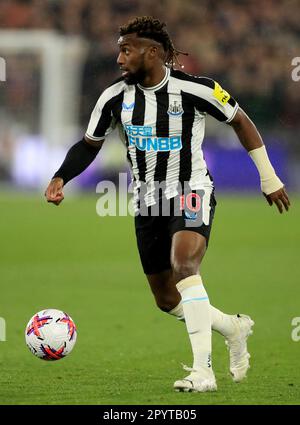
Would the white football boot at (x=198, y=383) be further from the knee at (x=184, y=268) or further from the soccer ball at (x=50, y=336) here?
the soccer ball at (x=50, y=336)

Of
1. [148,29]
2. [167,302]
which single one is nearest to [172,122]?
[148,29]

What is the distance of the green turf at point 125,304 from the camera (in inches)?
243

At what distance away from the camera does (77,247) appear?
15.7m

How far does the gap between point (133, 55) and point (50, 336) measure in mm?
1856

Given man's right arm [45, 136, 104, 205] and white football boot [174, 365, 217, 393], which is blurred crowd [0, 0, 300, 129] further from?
white football boot [174, 365, 217, 393]

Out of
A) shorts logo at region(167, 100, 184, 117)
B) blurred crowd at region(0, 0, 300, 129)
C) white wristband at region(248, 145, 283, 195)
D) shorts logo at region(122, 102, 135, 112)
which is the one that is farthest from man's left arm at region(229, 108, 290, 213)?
blurred crowd at region(0, 0, 300, 129)

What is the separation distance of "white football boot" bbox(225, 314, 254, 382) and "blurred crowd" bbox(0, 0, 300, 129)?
20816mm

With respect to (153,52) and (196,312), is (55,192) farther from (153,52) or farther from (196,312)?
(196,312)

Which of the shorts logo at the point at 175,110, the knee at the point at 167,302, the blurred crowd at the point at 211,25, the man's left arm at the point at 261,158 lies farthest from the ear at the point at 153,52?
the blurred crowd at the point at 211,25

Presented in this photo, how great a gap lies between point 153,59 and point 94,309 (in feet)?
13.6
